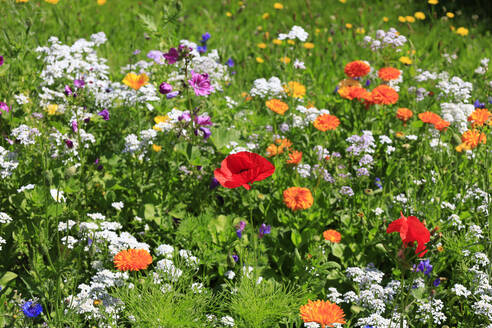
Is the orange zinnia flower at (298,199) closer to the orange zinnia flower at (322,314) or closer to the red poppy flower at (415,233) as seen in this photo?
the orange zinnia flower at (322,314)

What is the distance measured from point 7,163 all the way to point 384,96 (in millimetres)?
2156

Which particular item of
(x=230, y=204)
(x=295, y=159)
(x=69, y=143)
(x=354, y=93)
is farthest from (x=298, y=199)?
(x=69, y=143)

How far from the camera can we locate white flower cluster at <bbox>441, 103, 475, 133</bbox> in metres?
2.90

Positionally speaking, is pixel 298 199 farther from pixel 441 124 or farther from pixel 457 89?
pixel 457 89

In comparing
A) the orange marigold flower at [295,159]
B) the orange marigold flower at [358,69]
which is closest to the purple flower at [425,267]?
the orange marigold flower at [295,159]

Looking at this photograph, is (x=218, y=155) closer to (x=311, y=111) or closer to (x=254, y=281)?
(x=311, y=111)

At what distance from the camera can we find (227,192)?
264cm

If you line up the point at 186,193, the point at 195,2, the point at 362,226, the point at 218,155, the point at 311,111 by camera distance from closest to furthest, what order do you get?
the point at 362,226 < the point at 186,193 < the point at 218,155 < the point at 311,111 < the point at 195,2

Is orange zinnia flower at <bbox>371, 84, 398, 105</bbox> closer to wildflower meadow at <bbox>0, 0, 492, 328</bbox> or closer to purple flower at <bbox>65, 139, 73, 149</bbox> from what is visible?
wildflower meadow at <bbox>0, 0, 492, 328</bbox>

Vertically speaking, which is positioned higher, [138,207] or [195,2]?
[195,2]

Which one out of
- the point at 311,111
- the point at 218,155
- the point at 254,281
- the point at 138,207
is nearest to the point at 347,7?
Answer: the point at 311,111

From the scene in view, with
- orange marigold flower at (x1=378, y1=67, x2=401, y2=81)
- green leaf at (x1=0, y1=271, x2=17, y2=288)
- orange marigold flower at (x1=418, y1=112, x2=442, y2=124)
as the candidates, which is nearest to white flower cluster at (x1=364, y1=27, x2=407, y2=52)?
orange marigold flower at (x1=378, y1=67, x2=401, y2=81)

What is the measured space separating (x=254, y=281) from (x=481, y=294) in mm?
1028

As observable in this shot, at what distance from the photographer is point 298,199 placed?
2.26 metres
